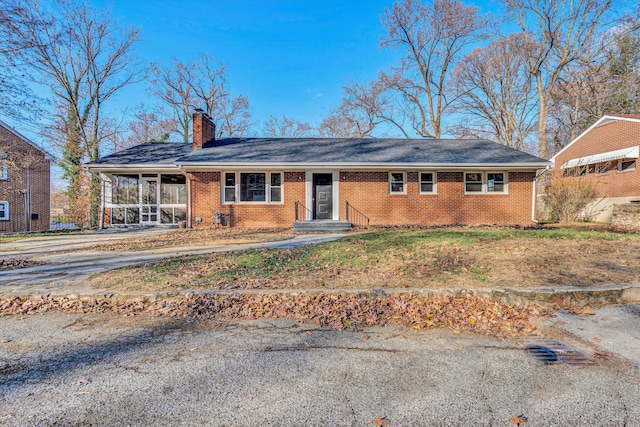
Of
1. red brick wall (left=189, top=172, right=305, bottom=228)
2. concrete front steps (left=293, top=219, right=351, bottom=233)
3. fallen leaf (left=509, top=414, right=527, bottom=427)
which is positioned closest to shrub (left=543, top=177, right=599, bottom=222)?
concrete front steps (left=293, top=219, right=351, bottom=233)

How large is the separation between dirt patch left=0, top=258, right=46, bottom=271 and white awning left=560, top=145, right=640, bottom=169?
861 inches

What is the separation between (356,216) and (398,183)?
7.48 feet

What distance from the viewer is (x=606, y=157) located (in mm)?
15930

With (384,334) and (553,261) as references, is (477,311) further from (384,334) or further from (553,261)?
(553,261)

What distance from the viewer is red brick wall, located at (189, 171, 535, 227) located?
44.0 feet

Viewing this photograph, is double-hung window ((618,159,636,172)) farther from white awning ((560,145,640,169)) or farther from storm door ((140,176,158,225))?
storm door ((140,176,158,225))

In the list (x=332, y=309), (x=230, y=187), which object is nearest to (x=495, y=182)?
(x=230, y=187)

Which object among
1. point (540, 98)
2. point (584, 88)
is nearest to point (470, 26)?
point (540, 98)

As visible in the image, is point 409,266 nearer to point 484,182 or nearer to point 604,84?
point 484,182

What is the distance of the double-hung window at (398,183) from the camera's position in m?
13.6

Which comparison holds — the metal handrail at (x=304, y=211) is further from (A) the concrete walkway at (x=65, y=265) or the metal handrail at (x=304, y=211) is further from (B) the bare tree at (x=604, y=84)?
(B) the bare tree at (x=604, y=84)

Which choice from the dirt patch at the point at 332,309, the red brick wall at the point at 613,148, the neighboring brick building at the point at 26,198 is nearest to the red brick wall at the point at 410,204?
the red brick wall at the point at 613,148

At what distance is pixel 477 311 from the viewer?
12.4 ft

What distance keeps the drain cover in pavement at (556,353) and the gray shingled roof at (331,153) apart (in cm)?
1034
